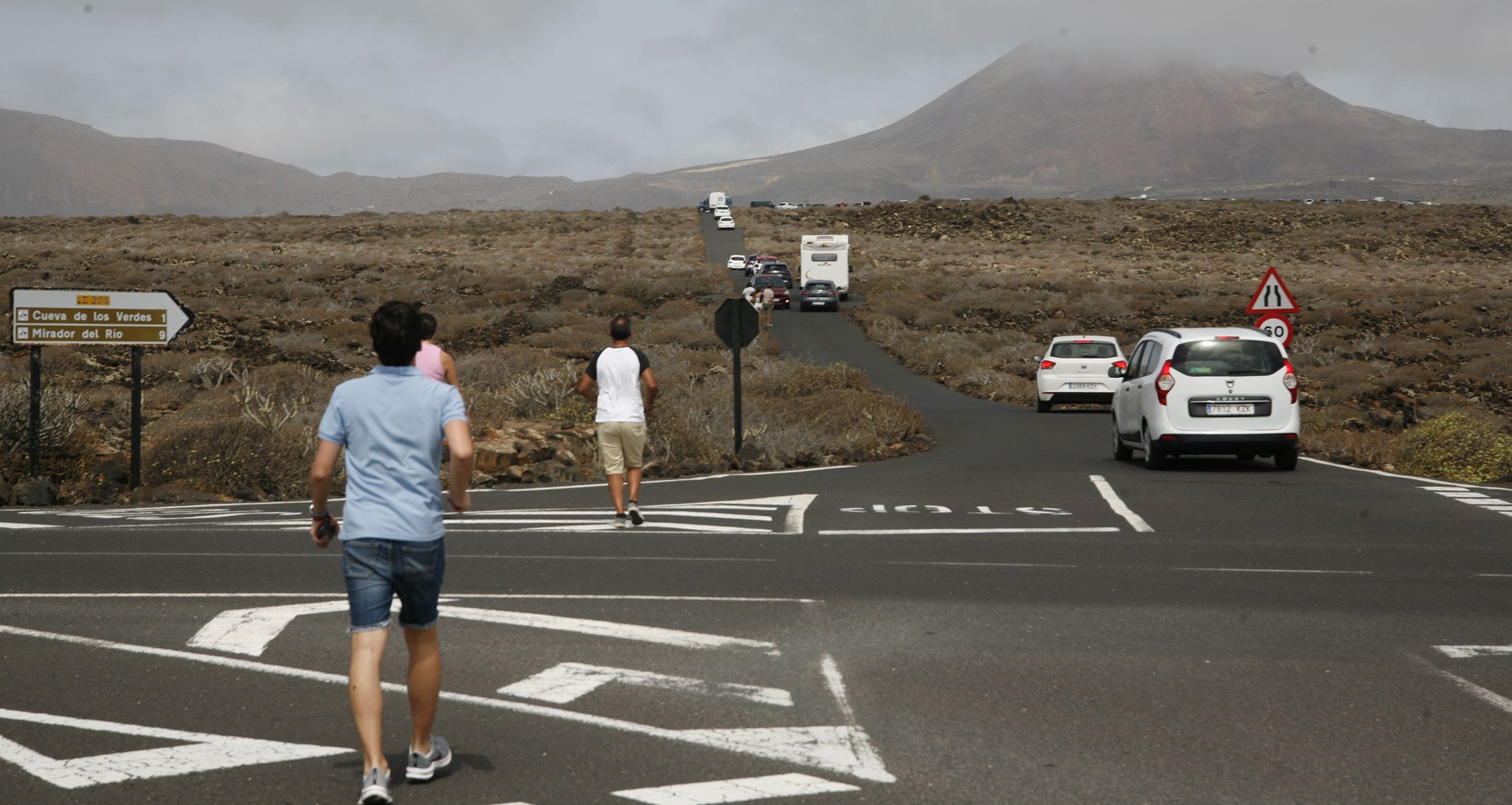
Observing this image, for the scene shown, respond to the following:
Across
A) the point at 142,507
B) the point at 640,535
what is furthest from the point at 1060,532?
the point at 142,507

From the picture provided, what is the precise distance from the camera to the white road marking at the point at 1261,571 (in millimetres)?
9766

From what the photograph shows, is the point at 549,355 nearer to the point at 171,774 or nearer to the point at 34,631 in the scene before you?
the point at 34,631

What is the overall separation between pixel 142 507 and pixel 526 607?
7.92 metres

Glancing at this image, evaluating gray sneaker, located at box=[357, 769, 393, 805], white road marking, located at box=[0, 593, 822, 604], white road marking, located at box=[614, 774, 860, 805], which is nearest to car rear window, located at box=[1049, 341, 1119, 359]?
white road marking, located at box=[0, 593, 822, 604]

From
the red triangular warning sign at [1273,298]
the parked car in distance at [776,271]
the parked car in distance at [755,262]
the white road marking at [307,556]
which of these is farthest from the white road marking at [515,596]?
the parked car in distance at [755,262]

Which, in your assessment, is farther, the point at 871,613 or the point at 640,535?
the point at 640,535

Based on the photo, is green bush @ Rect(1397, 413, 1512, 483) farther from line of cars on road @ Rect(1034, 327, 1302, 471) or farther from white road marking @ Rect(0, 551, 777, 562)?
white road marking @ Rect(0, 551, 777, 562)

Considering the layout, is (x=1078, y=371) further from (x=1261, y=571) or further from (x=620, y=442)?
(x=1261, y=571)

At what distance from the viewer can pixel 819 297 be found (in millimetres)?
59406

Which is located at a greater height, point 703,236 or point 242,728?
point 703,236

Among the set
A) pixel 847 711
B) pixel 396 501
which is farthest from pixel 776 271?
pixel 396 501

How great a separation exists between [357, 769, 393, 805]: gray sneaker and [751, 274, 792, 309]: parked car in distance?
54.3m

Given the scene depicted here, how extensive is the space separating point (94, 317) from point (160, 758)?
11981 mm

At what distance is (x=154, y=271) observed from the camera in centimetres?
5603
